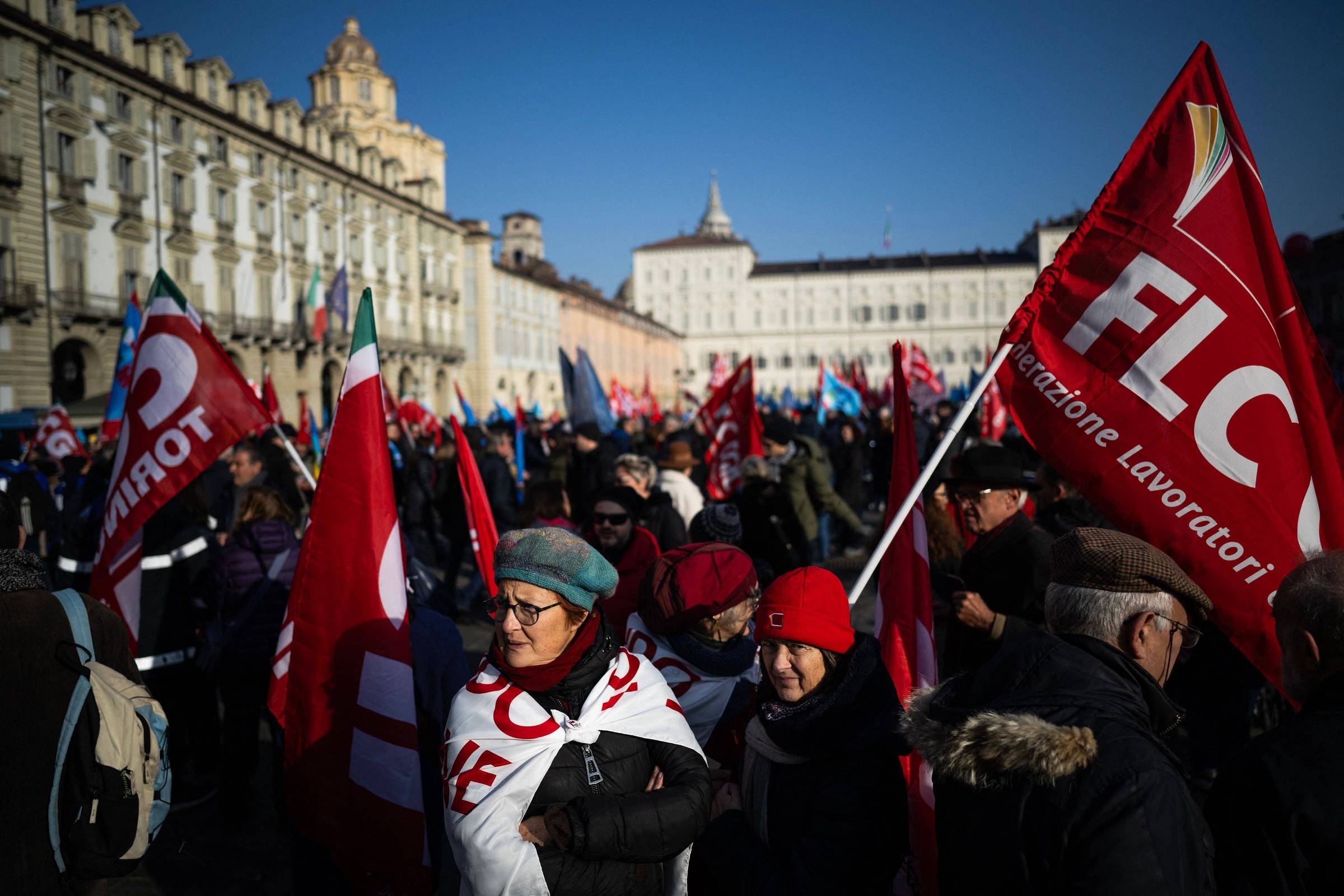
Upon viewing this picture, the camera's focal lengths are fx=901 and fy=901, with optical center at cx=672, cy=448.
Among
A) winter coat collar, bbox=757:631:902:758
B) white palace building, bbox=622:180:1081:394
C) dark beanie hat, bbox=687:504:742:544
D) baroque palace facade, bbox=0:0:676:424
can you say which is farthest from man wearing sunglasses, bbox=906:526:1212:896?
white palace building, bbox=622:180:1081:394

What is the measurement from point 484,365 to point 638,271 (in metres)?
42.8

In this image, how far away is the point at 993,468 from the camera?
131 inches

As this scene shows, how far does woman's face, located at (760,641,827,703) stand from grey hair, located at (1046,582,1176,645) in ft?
1.72

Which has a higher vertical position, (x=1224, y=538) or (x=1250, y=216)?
(x=1250, y=216)

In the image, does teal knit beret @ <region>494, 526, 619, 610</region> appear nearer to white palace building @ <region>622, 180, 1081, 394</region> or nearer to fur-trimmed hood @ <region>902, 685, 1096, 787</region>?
fur-trimmed hood @ <region>902, 685, 1096, 787</region>

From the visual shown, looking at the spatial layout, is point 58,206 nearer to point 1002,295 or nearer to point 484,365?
point 484,365

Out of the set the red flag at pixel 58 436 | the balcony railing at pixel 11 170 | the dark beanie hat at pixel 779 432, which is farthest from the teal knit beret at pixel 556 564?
the balcony railing at pixel 11 170

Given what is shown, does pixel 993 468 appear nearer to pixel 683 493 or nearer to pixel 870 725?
pixel 870 725

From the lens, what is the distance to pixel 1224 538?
227cm

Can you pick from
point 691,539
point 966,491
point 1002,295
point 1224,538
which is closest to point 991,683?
point 1224,538

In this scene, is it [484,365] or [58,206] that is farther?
[484,365]

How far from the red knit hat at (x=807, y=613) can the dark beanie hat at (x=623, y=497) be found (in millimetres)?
2212

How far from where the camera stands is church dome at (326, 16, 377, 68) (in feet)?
170

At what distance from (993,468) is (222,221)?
122ft
